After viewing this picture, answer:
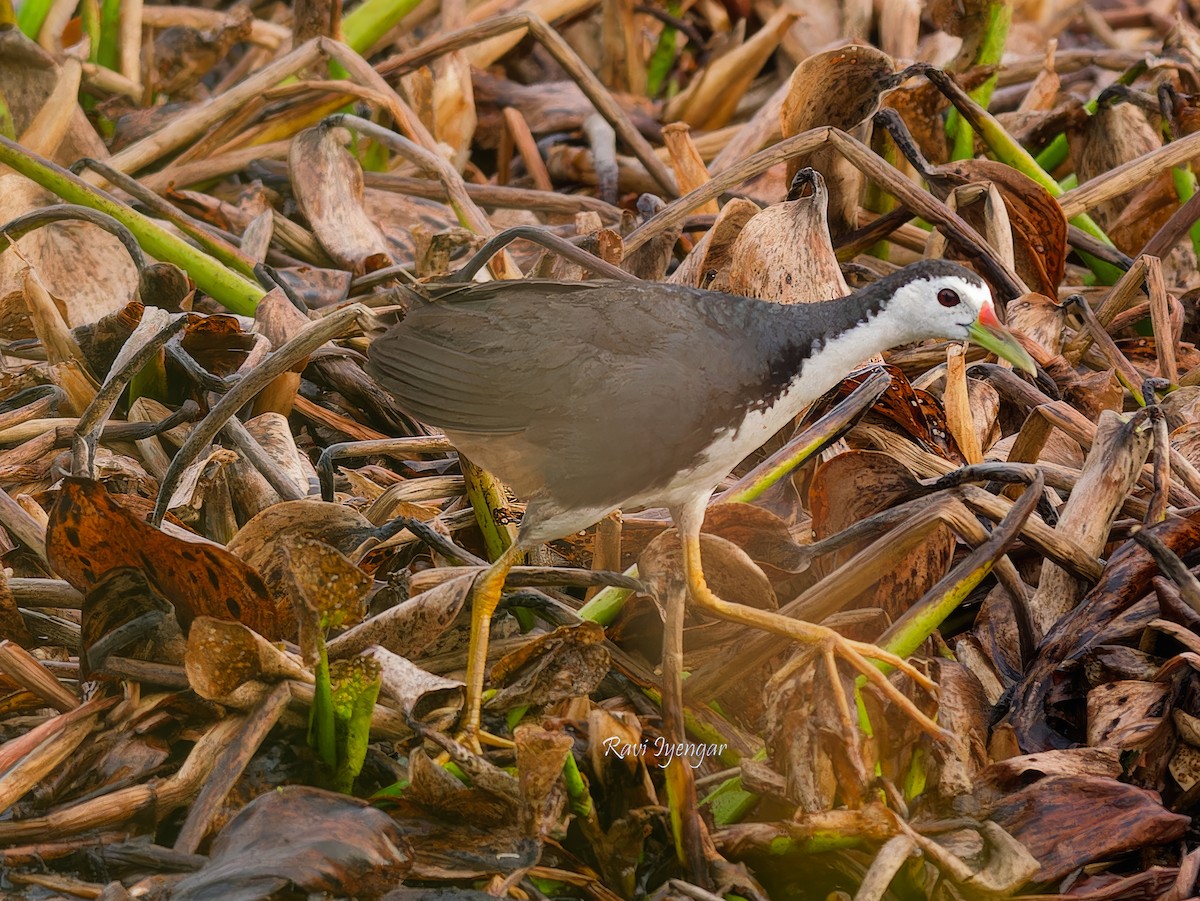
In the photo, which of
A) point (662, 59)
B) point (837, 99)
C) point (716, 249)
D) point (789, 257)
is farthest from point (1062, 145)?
point (662, 59)

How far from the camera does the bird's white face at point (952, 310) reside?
208 cm

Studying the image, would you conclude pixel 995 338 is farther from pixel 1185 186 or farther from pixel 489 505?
Result: pixel 1185 186

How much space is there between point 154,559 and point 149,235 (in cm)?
116

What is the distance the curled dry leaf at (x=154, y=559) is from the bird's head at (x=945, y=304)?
1.03 metres

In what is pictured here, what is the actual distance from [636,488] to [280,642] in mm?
567

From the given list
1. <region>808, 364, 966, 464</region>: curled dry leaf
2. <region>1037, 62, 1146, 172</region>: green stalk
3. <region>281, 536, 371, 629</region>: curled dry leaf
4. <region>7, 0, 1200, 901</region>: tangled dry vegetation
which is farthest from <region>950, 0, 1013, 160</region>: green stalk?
<region>281, 536, 371, 629</region>: curled dry leaf

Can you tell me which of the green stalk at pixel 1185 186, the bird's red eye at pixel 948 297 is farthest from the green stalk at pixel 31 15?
the green stalk at pixel 1185 186

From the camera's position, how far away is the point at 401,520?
2203mm

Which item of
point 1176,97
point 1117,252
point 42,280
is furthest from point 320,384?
point 1176,97

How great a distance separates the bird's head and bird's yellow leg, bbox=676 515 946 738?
1.53 ft

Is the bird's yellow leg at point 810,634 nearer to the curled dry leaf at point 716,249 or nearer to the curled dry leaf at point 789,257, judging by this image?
the curled dry leaf at point 789,257

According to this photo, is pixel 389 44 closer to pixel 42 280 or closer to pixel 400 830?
pixel 42 280

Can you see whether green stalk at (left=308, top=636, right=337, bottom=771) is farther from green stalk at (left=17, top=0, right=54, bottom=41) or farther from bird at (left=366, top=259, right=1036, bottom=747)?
green stalk at (left=17, top=0, right=54, bottom=41)

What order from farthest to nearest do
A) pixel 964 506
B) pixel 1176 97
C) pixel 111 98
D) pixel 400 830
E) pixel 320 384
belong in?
pixel 111 98
pixel 1176 97
pixel 320 384
pixel 964 506
pixel 400 830
